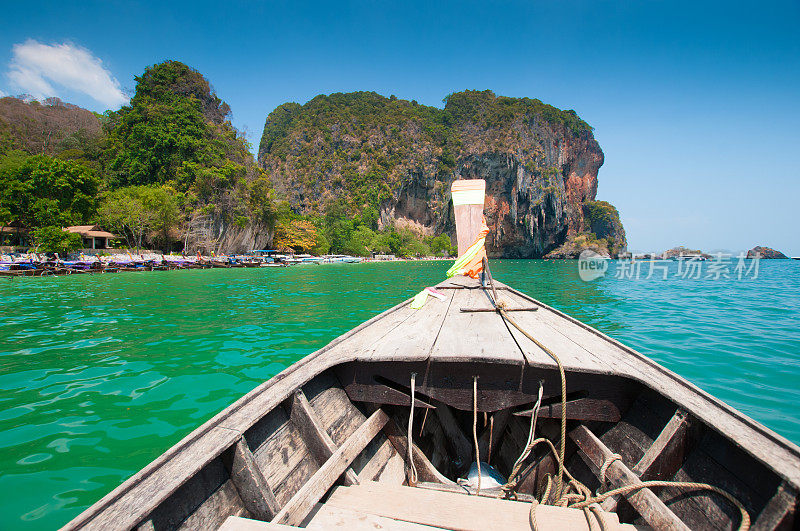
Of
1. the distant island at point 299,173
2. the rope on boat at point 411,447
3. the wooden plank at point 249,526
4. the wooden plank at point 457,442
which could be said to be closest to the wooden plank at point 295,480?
the wooden plank at point 249,526

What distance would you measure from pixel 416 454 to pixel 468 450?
1.82 ft

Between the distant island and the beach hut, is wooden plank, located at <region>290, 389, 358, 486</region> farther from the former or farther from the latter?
the beach hut

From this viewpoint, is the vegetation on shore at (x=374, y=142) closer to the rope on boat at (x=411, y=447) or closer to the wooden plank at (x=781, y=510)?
the rope on boat at (x=411, y=447)

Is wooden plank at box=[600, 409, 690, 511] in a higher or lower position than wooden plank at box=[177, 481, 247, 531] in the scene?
higher

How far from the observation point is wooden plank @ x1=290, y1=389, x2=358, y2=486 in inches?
68.4

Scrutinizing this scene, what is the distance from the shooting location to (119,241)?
32.3m

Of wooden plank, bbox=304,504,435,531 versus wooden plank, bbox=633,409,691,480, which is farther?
wooden plank, bbox=633,409,691,480

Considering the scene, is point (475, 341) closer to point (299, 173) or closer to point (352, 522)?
point (352, 522)

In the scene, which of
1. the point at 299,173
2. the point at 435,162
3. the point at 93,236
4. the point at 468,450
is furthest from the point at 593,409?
the point at 435,162

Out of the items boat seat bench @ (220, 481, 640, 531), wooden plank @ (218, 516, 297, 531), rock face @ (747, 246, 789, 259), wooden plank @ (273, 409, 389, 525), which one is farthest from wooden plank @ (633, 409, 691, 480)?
rock face @ (747, 246, 789, 259)

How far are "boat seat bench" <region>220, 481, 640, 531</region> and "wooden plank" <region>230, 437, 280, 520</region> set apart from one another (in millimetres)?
156

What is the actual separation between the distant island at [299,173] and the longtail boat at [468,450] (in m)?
33.1

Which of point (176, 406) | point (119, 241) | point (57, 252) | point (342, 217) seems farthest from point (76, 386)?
point (342, 217)

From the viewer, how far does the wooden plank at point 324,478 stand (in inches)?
54.2
